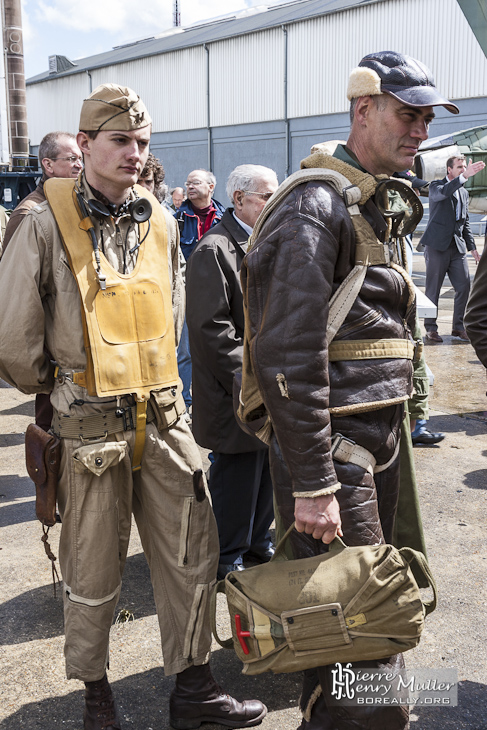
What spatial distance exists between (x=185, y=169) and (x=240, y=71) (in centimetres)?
586

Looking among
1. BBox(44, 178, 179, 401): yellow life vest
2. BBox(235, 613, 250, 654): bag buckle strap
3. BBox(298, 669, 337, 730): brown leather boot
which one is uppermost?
BBox(44, 178, 179, 401): yellow life vest

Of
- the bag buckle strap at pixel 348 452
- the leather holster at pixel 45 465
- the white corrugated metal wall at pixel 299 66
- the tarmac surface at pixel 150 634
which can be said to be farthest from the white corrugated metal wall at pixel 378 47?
the bag buckle strap at pixel 348 452

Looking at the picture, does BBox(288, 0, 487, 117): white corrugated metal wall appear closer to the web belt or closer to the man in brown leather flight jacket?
the man in brown leather flight jacket

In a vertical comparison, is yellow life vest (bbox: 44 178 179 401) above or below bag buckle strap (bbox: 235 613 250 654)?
above

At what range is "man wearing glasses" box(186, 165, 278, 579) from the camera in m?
3.63

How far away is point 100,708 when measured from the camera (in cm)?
266

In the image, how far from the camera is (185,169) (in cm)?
3822

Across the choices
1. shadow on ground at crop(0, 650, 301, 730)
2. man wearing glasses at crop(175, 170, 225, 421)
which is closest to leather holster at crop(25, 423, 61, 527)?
shadow on ground at crop(0, 650, 301, 730)

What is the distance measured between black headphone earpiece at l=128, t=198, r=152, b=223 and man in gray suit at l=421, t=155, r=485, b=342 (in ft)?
27.0

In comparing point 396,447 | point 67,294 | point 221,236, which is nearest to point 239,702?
point 396,447

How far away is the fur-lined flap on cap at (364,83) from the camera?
2.24 m

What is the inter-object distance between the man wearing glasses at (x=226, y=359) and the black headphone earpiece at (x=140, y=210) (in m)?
0.93

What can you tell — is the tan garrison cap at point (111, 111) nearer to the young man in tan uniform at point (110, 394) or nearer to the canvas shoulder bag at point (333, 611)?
the young man in tan uniform at point (110, 394)

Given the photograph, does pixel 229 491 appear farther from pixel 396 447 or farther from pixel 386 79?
pixel 386 79
